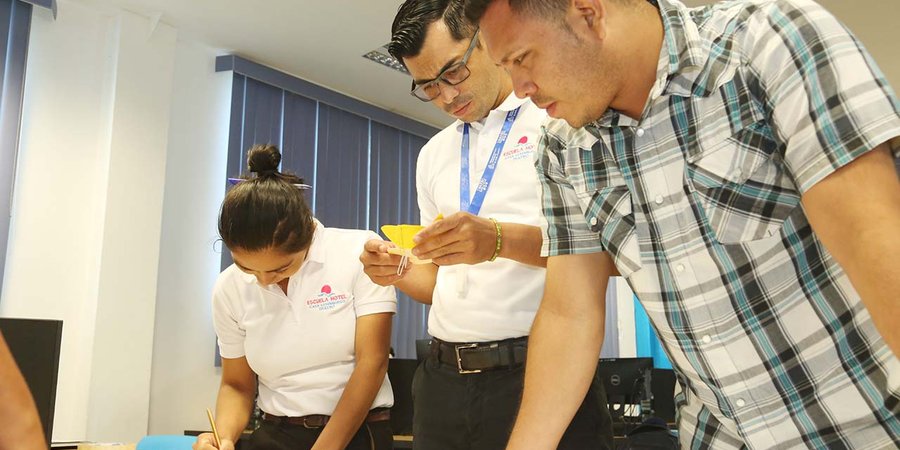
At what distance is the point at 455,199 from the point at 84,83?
3.67 metres

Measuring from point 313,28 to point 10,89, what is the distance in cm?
189

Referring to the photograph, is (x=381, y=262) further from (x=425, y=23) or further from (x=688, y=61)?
(x=688, y=61)

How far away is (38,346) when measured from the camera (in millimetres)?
2389

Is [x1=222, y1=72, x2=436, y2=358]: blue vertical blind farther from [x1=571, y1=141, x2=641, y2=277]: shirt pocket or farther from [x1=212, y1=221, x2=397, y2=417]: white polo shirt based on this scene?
[x1=571, y1=141, x2=641, y2=277]: shirt pocket

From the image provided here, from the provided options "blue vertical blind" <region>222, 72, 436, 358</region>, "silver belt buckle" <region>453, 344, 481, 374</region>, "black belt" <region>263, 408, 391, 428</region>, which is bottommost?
"black belt" <region>263, 408, 391, 428</region>

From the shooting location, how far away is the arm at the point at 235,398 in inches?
89.4

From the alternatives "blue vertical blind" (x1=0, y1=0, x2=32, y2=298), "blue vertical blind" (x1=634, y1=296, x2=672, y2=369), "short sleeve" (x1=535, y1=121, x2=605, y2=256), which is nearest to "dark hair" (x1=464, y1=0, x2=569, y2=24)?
"short sleeve" (x1=535, y1=121, x2=605, y2=256)

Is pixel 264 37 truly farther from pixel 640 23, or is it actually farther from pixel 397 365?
pixel 640 23

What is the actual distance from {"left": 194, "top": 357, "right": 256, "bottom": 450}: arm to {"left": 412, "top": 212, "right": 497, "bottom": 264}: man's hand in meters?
1.09

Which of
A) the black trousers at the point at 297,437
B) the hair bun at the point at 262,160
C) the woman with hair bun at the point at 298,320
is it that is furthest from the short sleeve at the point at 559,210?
the hair bun at the point at 262,160

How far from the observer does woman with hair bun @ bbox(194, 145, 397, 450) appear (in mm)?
2068

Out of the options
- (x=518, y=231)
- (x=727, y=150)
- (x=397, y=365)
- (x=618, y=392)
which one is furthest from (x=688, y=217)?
(x=618, y=392)

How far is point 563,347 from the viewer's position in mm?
1271

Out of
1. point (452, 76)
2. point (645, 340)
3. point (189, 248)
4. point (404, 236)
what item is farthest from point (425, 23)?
point (645, 340)
